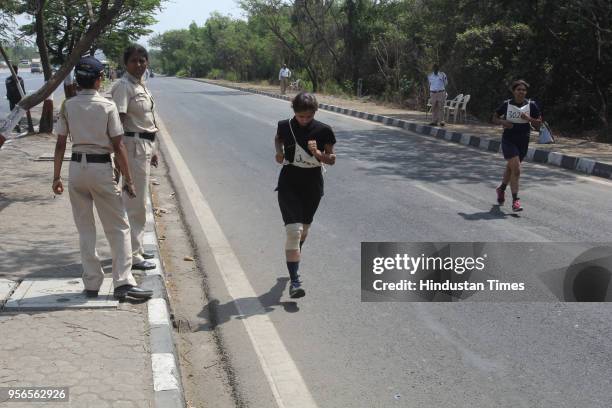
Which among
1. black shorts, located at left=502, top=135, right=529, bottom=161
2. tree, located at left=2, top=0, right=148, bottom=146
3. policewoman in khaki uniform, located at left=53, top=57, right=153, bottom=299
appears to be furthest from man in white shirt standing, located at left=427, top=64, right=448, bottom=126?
policewoman in khaki uniform, located at left=53, top=57, right=153, bottom=299

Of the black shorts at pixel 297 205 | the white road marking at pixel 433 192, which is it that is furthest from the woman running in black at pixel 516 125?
the black shorts at pixel 297 205

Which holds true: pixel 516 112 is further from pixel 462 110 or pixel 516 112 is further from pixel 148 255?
pixel 462 110

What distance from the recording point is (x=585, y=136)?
17.4 meters

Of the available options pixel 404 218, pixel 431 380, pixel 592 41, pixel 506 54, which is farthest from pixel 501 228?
pixel 506 54

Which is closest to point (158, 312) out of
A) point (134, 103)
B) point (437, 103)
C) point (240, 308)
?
point (240, 308)

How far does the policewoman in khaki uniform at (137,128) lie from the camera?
5238 millimetres

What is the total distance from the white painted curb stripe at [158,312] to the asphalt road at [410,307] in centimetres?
42

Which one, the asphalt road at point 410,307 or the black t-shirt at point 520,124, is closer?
the asphalt road at point 410,307

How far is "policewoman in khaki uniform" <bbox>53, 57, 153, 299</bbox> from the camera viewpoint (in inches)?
180

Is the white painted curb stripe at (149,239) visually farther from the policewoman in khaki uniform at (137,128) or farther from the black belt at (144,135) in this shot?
the black belt at (144,135)

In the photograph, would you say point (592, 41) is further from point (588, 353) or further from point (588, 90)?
point (588, 353)

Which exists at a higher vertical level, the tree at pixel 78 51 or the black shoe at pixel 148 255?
the tree at pixel 78 51

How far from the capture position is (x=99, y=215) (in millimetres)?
4766

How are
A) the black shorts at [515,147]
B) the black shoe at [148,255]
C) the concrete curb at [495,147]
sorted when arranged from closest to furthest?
the black shoe at [148,255], the black shorts at [515,147], the concrete curb at [495,147]
